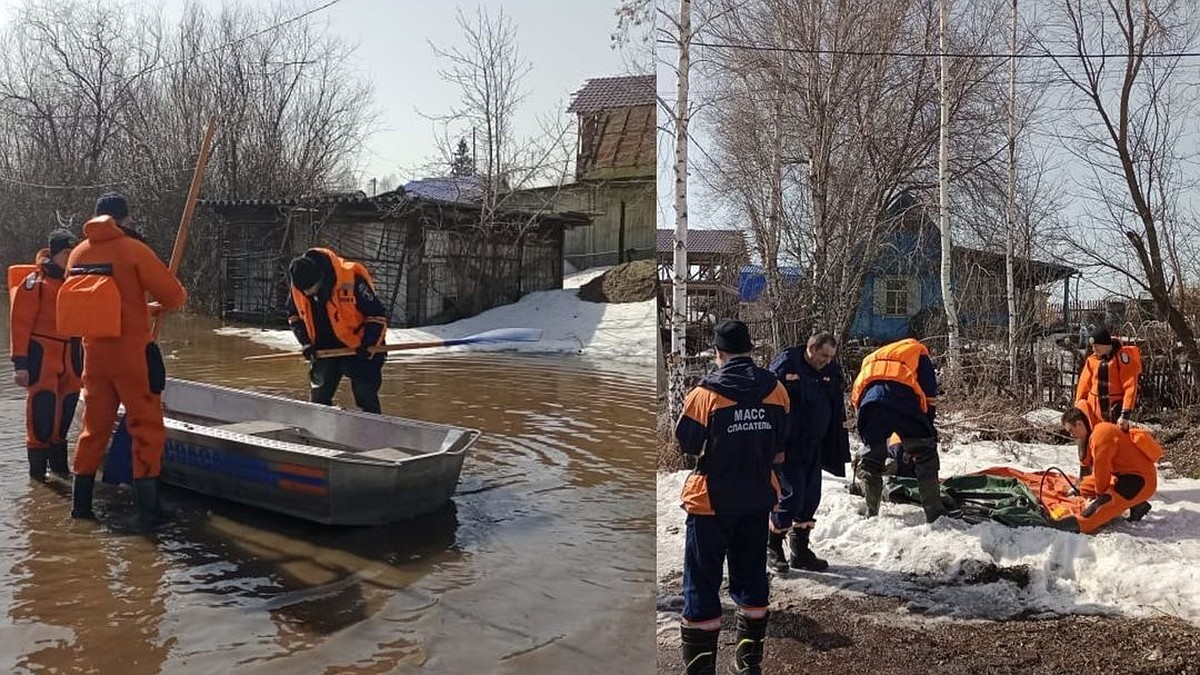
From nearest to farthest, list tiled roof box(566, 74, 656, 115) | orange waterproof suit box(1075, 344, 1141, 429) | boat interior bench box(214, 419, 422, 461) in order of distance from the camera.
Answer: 1. tiled roof box(566, 74, 656, 115)
2. orange waterproof suit box(1075, 344, 1141, 429)
3. boat interior bench box(214, 419, 422, 461)

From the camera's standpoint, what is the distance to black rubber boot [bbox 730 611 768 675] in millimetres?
2037

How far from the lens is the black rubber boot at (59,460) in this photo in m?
3.47

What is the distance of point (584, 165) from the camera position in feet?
6.51

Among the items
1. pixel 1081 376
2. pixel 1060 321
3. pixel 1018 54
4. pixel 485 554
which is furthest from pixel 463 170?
pixel 1081 376

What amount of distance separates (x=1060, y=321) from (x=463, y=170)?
1.99m

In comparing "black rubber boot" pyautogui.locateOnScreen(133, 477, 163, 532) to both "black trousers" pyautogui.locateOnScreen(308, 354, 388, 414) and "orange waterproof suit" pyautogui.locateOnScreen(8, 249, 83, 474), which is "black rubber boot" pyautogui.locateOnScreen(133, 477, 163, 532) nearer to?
"orange waterproof suit" pyautogui.locateOnScreen(8, 249, 83, 474)

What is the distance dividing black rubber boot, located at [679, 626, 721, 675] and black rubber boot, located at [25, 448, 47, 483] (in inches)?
105

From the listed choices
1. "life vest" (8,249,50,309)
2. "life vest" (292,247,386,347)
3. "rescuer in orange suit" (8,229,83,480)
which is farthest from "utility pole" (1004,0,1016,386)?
"life vest" (8,249,50,309)

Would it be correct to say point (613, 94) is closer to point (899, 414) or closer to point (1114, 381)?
point (899, 414)

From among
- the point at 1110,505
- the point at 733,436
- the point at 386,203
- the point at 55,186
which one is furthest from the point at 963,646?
the point at 55,186

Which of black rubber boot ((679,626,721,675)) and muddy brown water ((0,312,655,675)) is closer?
black rubber boot ((679,626,721,675))

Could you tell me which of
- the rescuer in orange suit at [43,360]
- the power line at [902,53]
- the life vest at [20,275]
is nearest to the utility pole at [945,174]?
the power line at [902,53]

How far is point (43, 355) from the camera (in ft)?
11.3

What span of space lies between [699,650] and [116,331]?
6.57 ft
